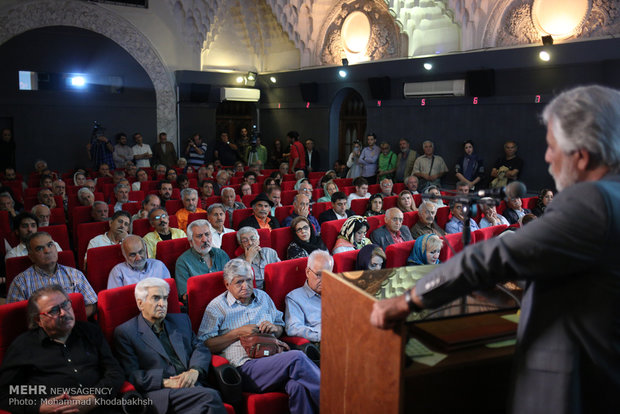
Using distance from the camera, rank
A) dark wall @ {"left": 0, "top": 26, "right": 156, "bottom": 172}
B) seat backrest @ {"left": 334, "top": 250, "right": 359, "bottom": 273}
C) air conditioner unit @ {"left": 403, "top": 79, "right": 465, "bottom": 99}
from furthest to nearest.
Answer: dark wall @ {"left": 0, "top": 26, "right": 156, "bottom": 172} → air conditioner unit @ {"left": 403, "top": 79, "right": 465, "bottom": 99} → seat backrest @ {"left": 334, "top": 250, "right": 359, "bottom": 273}

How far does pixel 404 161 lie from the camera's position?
948cm

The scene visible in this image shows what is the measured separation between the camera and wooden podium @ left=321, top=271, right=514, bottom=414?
129 cm

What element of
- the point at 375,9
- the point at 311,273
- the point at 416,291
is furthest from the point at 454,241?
the point at 375,9

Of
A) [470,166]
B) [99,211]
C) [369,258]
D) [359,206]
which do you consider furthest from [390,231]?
[470,166]

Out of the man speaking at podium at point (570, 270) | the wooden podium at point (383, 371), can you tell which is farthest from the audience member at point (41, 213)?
the man speaking at podium at point (570, 270)

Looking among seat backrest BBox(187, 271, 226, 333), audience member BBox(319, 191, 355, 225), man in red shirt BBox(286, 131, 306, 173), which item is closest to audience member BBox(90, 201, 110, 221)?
audience member BBox(319, 191, 355, 225)

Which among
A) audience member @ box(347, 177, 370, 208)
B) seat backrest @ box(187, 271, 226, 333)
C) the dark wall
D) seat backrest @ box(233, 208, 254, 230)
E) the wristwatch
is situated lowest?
seat backrest @ box(187, 271, 226, 333)

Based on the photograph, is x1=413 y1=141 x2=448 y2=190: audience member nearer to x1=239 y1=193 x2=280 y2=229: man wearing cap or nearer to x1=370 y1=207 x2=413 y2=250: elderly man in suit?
x1=370 y1=207 x2=413 y2=250: elderly man in suit

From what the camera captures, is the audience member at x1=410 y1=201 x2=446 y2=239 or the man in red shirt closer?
the audience member at x1=410 y1=201 x2=446 y2=239

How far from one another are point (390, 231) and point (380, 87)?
19.0 ft

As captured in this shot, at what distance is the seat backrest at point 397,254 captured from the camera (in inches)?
159

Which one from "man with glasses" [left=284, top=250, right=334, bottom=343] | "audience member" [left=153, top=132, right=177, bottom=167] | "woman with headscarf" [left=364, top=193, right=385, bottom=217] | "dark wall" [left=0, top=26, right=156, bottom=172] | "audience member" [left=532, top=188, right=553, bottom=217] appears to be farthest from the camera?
"audience member" [left=153, top=132, right=177, bottom=167]

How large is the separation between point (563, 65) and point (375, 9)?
4.12 metres

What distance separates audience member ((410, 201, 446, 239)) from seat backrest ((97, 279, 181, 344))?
10.6 feet
